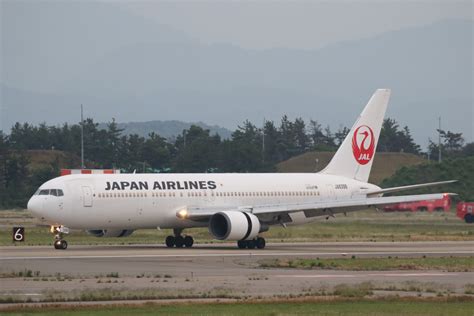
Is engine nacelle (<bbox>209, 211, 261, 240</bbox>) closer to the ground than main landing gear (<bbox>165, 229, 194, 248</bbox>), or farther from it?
farther from it

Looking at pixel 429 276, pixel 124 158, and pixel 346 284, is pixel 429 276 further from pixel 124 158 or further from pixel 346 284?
pixel 124 158

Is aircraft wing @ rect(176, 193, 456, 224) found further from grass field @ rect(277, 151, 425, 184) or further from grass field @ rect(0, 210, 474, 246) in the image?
grass field @ rect(277, 151, 425, 184)

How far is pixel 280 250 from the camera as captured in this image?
49.9 m

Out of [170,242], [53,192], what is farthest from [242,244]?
[53,192]

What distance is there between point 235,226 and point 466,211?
28.4 m

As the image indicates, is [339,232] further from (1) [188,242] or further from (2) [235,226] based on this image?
(2) [235,226]

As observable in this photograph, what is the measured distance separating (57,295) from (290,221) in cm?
2702

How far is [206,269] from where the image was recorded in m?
37.8

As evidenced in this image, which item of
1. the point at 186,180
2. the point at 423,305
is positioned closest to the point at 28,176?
the point at 186,180

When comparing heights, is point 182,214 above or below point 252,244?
above

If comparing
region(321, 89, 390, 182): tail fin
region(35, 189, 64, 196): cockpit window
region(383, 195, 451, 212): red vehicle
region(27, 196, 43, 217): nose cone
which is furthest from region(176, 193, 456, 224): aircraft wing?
region(383, 195, 451, 212): red vehicle

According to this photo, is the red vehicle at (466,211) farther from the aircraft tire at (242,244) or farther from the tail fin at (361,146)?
the aircraft tire at (242,244)

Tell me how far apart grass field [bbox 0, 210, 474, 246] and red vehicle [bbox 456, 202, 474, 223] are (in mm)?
473

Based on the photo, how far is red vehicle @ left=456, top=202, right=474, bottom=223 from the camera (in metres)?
74.2
